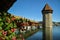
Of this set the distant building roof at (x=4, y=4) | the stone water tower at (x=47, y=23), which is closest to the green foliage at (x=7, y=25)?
the distant building roof at (x=4, y=4)

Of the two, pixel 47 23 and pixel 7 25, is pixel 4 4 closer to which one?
pixel 7 25

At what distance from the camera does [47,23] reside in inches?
150

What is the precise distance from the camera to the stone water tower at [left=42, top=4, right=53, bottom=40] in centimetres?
361

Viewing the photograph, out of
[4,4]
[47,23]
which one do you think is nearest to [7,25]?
[4,4]

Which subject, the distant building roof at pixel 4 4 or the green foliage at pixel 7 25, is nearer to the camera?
the green foliage at pixel 7 25

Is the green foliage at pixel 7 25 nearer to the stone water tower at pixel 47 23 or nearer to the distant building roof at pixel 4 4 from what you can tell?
the distant building roof at pixel 4 4

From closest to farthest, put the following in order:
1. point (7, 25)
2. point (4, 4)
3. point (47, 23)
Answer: point (7, 25) → point (4, 4) → point (47, 23)

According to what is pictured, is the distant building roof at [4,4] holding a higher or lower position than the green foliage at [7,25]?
higher

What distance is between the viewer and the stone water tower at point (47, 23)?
3607 mm

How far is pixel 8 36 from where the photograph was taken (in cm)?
287

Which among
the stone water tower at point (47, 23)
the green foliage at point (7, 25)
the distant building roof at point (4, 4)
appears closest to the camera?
the green foliage at point (7, 25)

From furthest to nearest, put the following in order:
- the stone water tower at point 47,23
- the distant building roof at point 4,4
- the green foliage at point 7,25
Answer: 1. the stone water tower at point 47,23
2. the distant building roof at point 4,4
3. the green foliage at point 7,25

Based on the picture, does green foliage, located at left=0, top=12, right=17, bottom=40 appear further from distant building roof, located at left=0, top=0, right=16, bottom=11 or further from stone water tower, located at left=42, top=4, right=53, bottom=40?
stone water tower, located at left=42, top=4, right=53, bottom=40

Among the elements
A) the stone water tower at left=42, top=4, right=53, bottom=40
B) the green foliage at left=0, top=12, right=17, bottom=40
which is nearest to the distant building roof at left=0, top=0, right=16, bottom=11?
the green foliage at left=0, top=12, right=17, bottom=40
